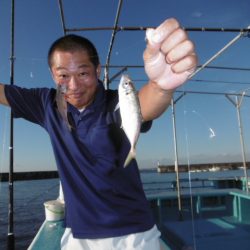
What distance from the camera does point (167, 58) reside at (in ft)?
5.73

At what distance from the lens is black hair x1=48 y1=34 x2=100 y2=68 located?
2.48m

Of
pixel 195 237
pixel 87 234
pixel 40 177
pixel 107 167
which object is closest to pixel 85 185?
pixel 107 167

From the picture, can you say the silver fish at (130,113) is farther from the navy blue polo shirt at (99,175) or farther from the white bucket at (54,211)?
the white bucket at (54,211)

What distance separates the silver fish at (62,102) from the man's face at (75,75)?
0.03 m

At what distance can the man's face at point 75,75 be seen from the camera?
2.40m

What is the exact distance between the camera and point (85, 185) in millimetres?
2371

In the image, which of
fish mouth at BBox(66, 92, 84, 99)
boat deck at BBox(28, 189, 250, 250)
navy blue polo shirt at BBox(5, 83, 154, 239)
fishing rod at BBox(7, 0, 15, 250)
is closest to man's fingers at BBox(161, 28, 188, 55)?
navy blue polo shirt at BBox(5, 83, 154, 239)

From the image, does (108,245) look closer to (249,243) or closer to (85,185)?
(85,185)

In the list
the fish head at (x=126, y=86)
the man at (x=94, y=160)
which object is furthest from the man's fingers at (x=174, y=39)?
the man at (x=94, y=160)

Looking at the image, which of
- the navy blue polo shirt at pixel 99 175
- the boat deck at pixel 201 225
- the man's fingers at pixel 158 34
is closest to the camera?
the man's fingers at pixel 158 34

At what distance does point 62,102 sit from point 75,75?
9.7 inches

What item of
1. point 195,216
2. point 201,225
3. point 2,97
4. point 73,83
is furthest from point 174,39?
point 195,216

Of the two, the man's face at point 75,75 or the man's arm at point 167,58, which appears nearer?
the man's arm at point 167,58

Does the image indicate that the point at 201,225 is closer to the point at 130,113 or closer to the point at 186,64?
the point at 130,113
